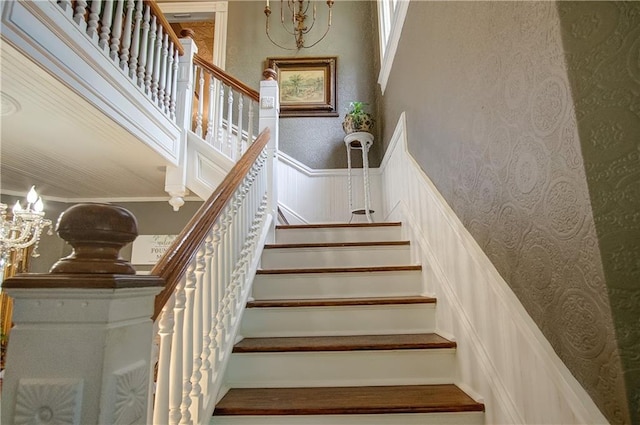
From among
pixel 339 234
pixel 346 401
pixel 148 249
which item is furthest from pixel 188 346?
pixel 148 249

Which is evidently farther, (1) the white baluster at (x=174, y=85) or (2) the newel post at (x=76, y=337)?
(1) the white baluster at (x=174, y=85)

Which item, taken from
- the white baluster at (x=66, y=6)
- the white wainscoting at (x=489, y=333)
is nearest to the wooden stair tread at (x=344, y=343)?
the white wainscoting at (x=489, y=333)

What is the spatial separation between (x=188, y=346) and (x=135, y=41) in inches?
75.7

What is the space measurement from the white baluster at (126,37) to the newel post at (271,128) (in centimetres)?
88

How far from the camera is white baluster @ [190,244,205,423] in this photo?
1079 millimetres

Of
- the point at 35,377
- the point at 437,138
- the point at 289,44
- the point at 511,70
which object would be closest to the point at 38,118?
the point at 35,377

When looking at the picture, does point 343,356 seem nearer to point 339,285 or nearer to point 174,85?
point 339,285

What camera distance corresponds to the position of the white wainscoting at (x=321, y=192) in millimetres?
3447

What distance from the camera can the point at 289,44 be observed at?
13.4ft

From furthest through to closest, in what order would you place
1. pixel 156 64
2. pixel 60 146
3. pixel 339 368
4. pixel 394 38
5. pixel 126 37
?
pixel 394 38 < pixel 156 64 < pixel 60 146 < pixel 126 37 < pixel 339 368

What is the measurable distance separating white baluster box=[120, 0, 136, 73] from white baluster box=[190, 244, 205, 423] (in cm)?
142

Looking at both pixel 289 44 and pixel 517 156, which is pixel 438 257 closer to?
pixel 517 156

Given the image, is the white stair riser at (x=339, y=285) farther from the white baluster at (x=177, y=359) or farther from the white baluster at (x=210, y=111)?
the white baluster at (x=210, y=111)

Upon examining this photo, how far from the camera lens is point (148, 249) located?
Answer: 3527mm
